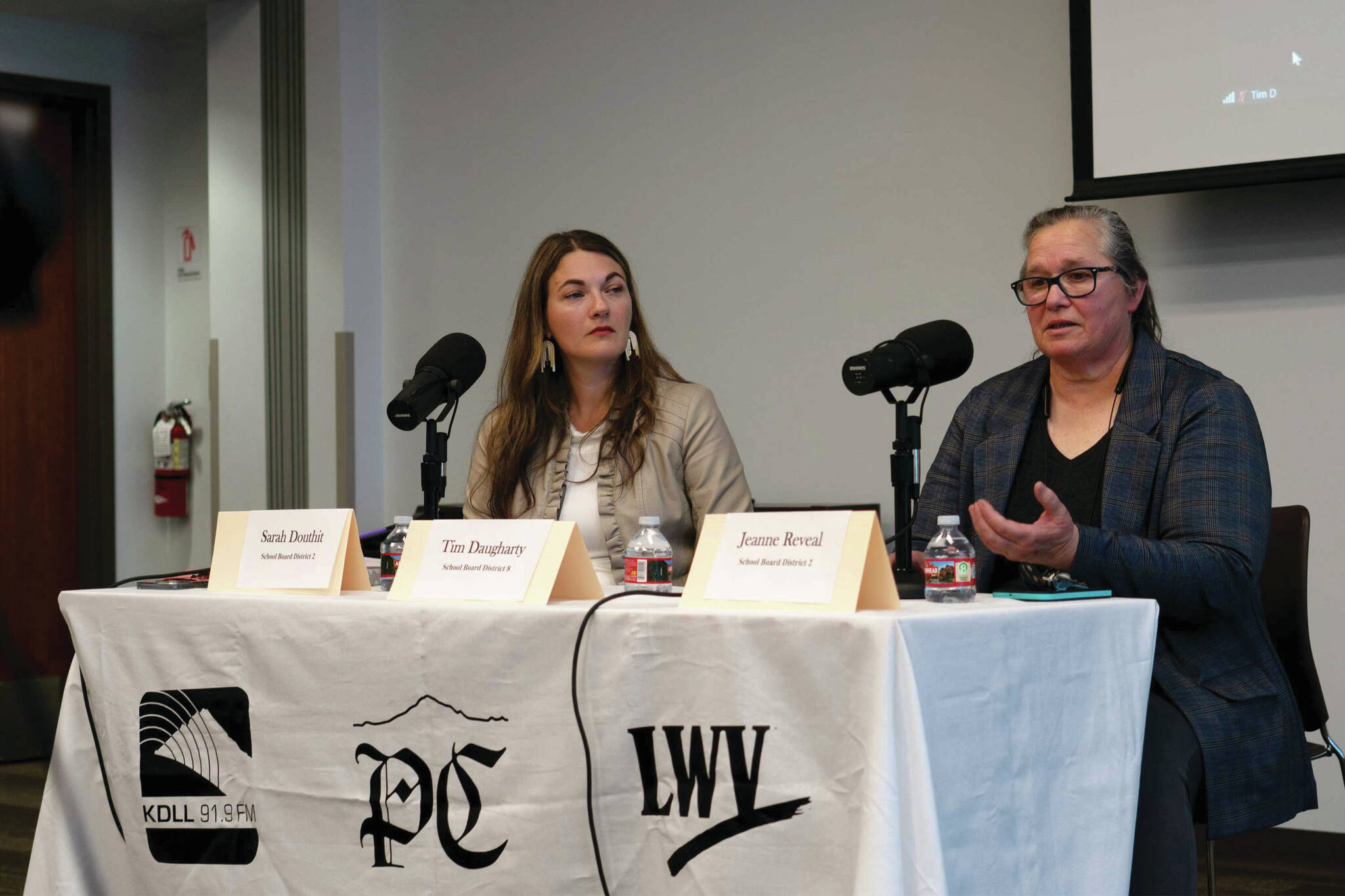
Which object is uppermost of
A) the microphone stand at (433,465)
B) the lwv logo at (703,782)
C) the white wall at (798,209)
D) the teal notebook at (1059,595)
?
the white wall at (798,209)

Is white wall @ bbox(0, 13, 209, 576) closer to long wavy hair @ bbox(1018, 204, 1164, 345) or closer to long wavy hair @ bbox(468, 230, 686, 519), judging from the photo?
long wavy hair @ bbox(468, 230, 686, 519)

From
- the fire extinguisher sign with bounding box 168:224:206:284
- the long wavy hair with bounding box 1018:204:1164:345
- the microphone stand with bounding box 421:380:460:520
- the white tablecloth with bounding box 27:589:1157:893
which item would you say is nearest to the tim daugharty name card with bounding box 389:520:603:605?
the white tablecloth with bounding box 27:589:1157:893

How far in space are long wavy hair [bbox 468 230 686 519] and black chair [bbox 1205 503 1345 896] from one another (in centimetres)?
108

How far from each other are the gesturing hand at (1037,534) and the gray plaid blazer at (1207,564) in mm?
39

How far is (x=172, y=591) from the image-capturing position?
189cm

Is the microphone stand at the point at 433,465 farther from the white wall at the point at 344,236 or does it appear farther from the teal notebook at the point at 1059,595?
the white wall at the point at 344,236

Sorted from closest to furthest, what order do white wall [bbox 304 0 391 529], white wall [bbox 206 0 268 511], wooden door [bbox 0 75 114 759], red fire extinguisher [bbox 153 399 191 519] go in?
white wall [bbox 304 0 391 529]
white wall [bbox 206 0 268 511]
wooden door [bbox 0 75 114 759]
red fire extinguisher [bbox 153 399 191 519]

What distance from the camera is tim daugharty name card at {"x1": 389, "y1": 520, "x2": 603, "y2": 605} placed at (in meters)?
1.64

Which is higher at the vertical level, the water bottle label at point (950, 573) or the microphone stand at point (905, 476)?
the microphone stand at point (905, 476)

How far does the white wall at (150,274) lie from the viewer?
5258 millimetres

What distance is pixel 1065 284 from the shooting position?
2035mm

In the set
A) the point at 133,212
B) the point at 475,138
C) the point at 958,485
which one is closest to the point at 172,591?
the point at 958,485

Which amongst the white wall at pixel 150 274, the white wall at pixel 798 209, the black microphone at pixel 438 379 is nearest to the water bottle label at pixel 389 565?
the black microphone at pixel 438 379

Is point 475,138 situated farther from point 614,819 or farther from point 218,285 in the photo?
point 614,819
